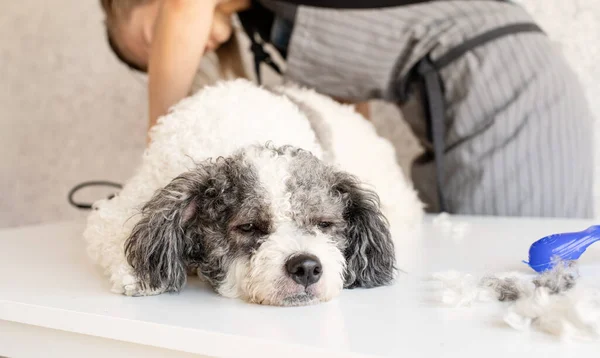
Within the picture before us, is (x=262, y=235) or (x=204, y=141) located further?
(x=204, y=141)

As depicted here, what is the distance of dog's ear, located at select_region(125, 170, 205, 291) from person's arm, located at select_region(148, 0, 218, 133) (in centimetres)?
52

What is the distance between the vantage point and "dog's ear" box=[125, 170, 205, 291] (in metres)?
0.94

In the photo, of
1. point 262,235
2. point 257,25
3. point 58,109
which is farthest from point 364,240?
point 58,109

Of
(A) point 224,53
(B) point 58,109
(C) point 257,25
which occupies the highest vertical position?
(C) point 257,25

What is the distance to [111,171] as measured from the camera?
2553 millimetres

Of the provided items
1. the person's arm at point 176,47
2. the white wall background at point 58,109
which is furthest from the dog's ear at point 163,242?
the white wall background at point 58,109

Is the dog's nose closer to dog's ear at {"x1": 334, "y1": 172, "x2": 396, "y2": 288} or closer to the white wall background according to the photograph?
dog's ear at {"x1": 334, "y1": 172, "x2": 396, "y2": 288}

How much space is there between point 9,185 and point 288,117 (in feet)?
6.00

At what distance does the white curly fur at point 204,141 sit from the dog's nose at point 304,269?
0.37 feet

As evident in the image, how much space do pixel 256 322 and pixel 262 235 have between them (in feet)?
0.59

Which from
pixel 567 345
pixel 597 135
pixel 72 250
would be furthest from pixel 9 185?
pixel 567 345

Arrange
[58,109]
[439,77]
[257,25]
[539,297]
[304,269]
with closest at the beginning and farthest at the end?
[539,297] → [304,269] → [439,77] → [257,25] → [58,109]

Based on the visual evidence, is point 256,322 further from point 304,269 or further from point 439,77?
point 439,77

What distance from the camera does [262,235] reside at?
0.94m
